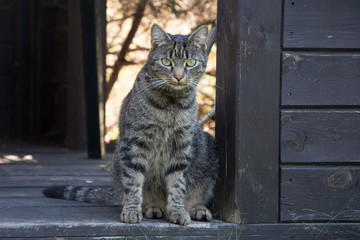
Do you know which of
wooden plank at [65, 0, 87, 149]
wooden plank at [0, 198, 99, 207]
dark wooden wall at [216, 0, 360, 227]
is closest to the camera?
dark wooden wall at [216, 0, 360, 227]

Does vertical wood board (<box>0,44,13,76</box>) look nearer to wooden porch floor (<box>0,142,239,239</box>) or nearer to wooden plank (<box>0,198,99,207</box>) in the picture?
wooden porch floor (<box>0,142,239,239</box>)

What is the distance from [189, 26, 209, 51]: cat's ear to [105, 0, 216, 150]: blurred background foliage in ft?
9.74

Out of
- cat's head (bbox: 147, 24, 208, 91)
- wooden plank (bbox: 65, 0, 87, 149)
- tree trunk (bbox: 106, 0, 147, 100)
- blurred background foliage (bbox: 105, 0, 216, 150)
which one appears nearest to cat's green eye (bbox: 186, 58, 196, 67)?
cat's head (bbox: 147, 24, 208, 91)

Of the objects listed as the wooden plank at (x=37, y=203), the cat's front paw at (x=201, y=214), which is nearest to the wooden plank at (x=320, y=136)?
the cat's front paw at (x=201, y=214)

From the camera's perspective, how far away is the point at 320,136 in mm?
2619

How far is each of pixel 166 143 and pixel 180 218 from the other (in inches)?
15.7

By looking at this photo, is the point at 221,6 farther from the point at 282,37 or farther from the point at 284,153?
the point at 284,153

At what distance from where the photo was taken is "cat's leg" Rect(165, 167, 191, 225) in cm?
270

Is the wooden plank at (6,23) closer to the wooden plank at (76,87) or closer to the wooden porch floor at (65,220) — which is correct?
the wooden plank at (76,87)

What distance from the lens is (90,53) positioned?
4.62 m

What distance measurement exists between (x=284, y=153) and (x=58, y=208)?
4.14ft

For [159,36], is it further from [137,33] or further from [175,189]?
[137,33]

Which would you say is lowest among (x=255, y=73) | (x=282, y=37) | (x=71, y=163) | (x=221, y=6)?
(x=71, y=163)

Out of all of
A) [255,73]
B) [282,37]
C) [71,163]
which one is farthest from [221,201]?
[71,163]
